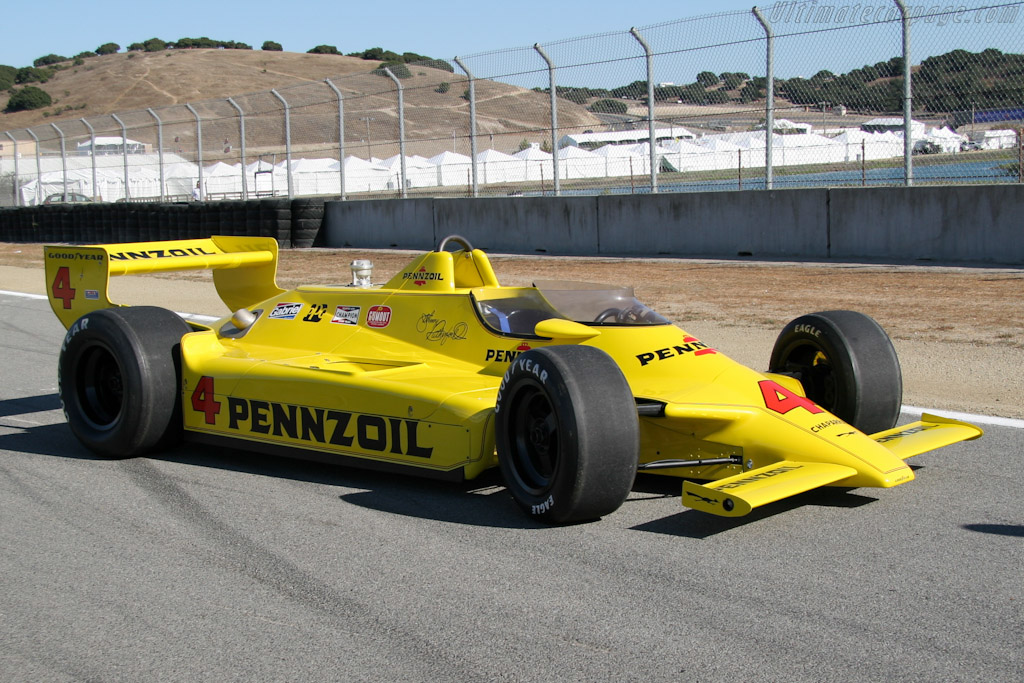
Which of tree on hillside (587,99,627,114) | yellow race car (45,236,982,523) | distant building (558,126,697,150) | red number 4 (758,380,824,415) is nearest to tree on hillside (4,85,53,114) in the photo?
distant building (558,126,697,150)

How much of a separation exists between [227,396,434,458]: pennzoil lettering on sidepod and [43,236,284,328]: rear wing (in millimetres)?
1428

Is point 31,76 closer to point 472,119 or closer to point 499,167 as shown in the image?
point 499,167

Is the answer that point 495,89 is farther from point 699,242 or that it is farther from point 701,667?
point 701,667

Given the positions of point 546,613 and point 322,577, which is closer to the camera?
point 546,613

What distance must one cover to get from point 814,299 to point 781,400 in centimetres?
696

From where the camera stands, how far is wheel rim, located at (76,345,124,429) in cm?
606

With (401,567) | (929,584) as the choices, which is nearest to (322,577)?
(401,567)

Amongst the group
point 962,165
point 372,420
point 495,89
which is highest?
point 495,89

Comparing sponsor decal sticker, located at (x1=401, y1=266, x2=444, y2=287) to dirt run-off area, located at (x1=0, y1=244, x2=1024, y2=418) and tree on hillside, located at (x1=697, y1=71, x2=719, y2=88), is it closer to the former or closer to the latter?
dirt run-off area, located at (x1=0, y1=244, x2=1024, y2=418)

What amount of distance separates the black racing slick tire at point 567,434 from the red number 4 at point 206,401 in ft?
6.00

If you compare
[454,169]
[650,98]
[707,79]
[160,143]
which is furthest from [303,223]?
[707,79]

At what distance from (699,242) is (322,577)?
13196 mm

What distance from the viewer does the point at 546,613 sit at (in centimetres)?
355

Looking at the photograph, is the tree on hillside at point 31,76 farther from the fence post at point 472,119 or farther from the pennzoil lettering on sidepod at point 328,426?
the pennzoil lettering on sidepod at point 328,426
